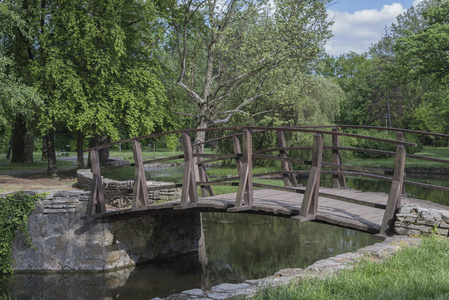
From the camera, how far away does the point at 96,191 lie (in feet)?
34.2

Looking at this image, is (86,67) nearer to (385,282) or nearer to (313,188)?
(313,188)

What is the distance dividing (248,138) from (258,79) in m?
13.2

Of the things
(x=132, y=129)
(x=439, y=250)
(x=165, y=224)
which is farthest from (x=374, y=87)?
(x=439, y=250)

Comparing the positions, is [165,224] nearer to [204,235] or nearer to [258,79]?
[204,235]

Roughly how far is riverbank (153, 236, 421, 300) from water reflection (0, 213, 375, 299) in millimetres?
4001

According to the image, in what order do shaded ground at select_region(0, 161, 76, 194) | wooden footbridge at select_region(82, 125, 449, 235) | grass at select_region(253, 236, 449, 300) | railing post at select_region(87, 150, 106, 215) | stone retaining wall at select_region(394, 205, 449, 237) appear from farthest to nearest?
shaded ground at select_region(0, 161, 76, 194) < railing post at select_region(87, 150, 106, 215) < wooden footbridge at select_region(82, 125, 449, 235) < stone retaining wall at select_region(394, 205, 449, 237) < grass at select_region(253, 236, 449, 300)

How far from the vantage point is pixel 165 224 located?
1183 centimetres

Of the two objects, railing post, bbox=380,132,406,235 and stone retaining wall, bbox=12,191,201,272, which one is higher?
railing post, bbox=380,132,406,235

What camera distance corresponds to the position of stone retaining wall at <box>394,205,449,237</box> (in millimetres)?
6551

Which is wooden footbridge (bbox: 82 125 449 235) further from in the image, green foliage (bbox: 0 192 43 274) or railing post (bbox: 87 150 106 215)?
green foliage (bbox: 0 192 43 274)

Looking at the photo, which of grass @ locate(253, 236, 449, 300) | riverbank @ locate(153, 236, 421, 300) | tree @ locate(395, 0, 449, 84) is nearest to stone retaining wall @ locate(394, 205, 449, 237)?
riverbank @ locate(153, 236, 421, 300)

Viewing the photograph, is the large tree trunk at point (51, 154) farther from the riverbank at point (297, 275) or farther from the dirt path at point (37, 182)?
the riverbank at point (297, 275)

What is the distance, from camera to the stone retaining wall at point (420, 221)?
6.55 metres

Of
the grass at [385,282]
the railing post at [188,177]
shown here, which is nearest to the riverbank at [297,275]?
the grass at [385,282]
